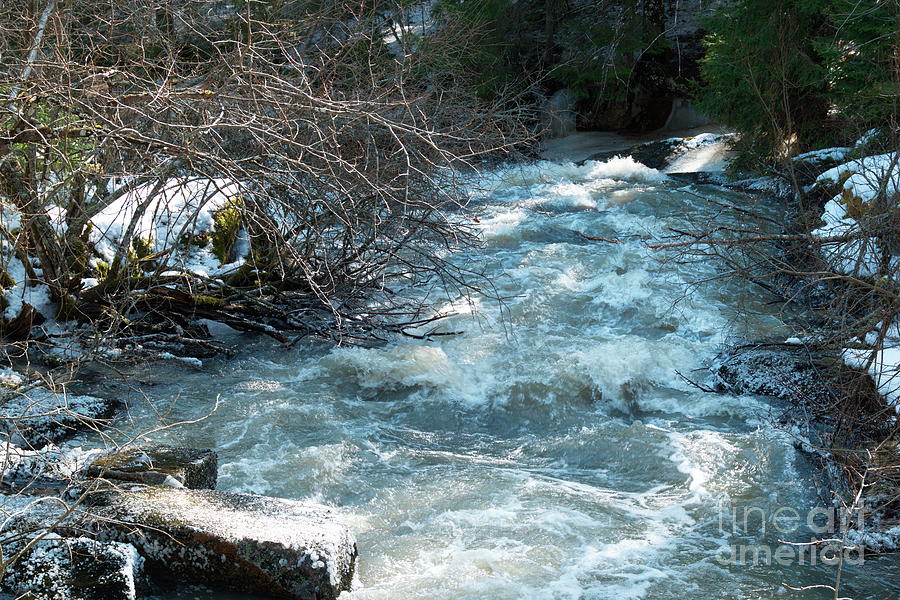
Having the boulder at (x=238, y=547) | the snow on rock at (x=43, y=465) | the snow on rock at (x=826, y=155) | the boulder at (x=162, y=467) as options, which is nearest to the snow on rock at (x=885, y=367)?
the boulder at (x=238, y=547)

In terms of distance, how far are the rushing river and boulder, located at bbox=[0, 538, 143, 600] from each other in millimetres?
349

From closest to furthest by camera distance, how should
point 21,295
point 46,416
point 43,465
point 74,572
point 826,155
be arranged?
point 74,572
point 43,465
point 46,416
point 21,295
point 826,155

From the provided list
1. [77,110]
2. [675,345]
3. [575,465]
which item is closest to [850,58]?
[675,345]

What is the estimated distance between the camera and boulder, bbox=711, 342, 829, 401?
270 inches

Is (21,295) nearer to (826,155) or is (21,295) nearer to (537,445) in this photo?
(537,445)

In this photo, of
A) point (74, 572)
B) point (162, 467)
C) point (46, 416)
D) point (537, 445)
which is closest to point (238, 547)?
point (74, 572)

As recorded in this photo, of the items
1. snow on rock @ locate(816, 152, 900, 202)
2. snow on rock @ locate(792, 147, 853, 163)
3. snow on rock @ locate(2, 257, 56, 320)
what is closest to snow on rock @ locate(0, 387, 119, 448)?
snow on rock @ locate(2, 257, 56, 320)

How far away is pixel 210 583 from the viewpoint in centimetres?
423

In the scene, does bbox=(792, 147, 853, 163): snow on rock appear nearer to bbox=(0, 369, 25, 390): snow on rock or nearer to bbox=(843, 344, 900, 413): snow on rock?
bbox=(843, 344, 900, 413): snow on rock

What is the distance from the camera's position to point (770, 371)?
7.29 m

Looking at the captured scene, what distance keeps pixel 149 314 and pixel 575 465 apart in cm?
410

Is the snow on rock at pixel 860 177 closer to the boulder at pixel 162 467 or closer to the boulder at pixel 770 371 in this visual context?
the boulder at pixel 770 371
